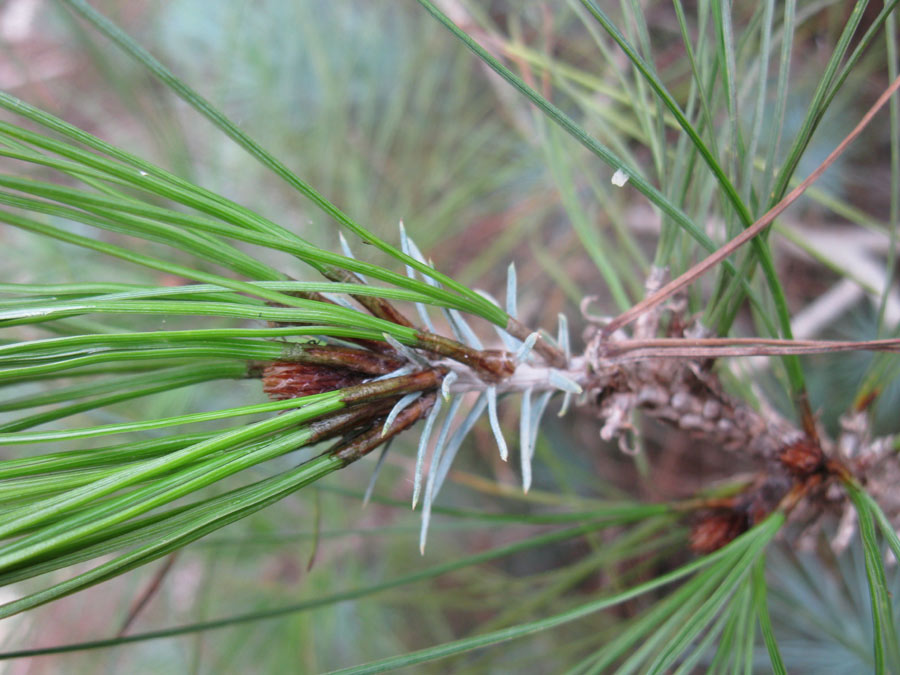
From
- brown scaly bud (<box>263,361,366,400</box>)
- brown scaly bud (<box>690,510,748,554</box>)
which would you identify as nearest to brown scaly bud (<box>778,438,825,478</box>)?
brown scaly bud (<box>690,510,748,554</box>)

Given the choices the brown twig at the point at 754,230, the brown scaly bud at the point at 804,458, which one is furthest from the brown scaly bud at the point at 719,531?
the brown twig at the point at 754,230

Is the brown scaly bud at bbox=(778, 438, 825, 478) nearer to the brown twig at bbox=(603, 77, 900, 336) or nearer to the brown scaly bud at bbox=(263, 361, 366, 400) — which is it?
the brown twig at bbox=(603, 77, 900, 336)

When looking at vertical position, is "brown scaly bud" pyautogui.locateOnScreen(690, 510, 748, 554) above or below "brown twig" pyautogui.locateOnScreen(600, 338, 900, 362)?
below

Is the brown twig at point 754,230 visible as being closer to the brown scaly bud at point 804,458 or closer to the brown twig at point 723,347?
the brown twig at point 723,347

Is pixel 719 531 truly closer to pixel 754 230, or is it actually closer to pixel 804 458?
pixel 804 458

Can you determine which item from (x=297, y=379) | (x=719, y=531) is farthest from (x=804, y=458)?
(x=297, y=379)

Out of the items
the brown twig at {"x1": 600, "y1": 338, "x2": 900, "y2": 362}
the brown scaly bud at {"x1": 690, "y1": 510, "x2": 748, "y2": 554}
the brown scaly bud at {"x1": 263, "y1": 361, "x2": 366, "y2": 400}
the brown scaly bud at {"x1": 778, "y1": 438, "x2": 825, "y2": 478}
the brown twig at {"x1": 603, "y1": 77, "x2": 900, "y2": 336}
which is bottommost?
the brown scaly bud at {"x1": 690, "y1": 510, "x2": 748, "y2": 554}
